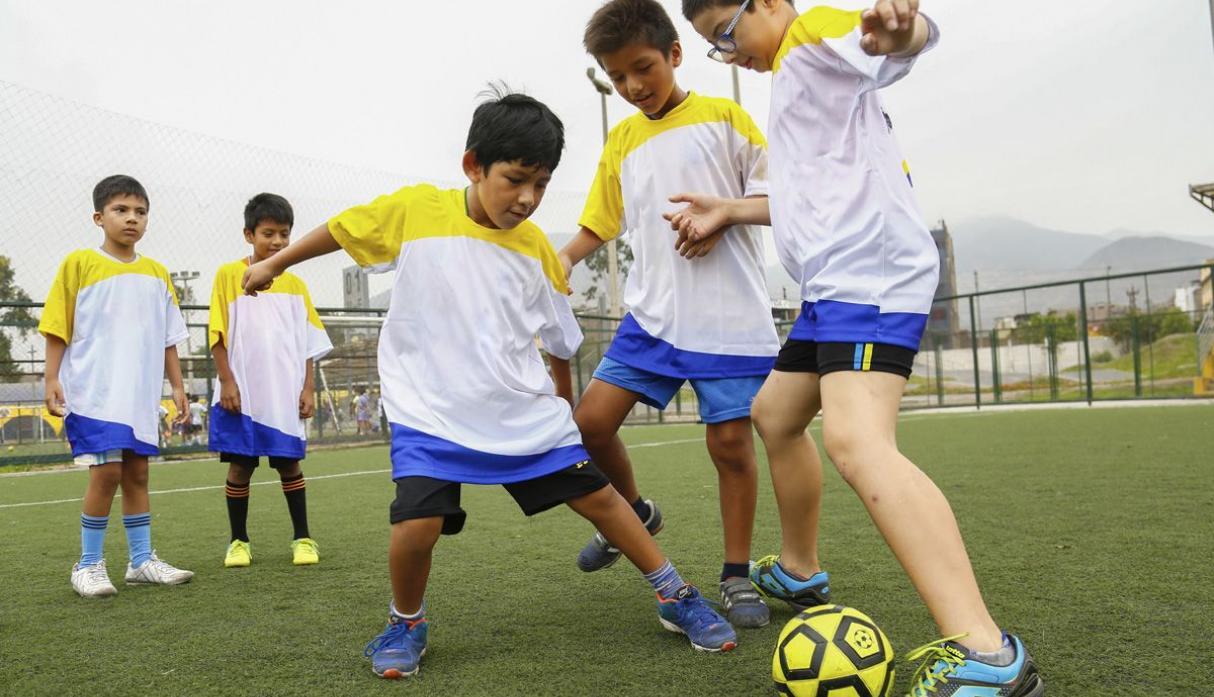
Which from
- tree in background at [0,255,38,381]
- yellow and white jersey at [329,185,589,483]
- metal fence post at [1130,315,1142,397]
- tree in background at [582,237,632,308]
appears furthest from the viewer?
tree in background at [582,237,632,308]

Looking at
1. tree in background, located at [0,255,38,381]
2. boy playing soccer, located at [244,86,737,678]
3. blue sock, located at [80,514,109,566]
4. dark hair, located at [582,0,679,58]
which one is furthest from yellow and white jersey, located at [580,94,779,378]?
tree in background, located at [0,255,38,381]

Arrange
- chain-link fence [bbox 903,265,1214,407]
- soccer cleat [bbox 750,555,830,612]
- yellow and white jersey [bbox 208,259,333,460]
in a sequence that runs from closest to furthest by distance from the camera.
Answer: soccer cleat [bbox 750,555,830,612]
yellow and white jersey [bbox 208,259,333,460]
chain-link fence [bbox 903,265,1214,407]

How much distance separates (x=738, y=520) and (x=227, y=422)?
2.52 m

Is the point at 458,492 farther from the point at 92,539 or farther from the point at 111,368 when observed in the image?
the point at 111,368

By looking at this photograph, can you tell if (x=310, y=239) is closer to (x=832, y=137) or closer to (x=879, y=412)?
(x=832, y=137)

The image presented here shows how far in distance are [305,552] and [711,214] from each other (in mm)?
2400

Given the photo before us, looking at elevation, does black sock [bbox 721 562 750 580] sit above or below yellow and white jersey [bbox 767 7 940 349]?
below

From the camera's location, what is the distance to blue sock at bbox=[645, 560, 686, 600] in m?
2.44

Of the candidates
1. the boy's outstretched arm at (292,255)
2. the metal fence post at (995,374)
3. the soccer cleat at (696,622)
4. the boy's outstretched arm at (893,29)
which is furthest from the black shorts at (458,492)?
the metal fence post at (995,374)

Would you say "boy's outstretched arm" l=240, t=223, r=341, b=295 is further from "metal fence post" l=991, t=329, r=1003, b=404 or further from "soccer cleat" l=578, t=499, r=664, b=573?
"metal fence post" l=991, t=329, r=1003, b=404

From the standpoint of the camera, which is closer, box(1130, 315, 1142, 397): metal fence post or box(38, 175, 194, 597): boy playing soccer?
box(38, 175, 194, 597): boy playing soccer

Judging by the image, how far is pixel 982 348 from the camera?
18688 mm

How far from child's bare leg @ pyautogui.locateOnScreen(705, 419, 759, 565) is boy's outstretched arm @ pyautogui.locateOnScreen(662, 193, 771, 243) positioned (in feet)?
2.02

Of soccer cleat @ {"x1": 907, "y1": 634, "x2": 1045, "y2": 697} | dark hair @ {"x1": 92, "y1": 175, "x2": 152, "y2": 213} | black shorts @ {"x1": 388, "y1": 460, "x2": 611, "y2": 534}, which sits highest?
dark hair @ {"x1": 92, "y1": 175, "x2": 152, "y2": 213}
